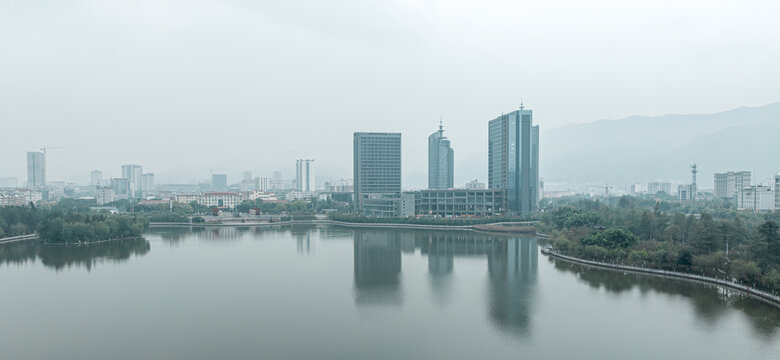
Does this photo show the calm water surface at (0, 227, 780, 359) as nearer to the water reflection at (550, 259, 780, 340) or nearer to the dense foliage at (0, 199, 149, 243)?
the water reflection at (550, 259, 780, 340)

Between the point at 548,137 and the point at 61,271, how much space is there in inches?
7436

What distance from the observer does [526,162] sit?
28.9m

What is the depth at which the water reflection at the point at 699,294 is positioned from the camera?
8703mm

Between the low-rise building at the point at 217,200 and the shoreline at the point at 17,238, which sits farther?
the low-rise building at the point at 217,200

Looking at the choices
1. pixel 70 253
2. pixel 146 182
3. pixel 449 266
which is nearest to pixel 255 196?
pixel 70 253

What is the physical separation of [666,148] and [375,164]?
397ft

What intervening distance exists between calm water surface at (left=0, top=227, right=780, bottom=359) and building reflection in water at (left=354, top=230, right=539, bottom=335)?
0.23ft

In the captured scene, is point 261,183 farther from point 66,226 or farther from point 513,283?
point 513,283

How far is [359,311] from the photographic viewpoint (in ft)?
31.5

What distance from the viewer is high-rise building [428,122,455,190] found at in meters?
47.6

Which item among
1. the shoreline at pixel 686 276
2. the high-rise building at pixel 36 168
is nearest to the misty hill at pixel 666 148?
the shoreline at pixel 686 276

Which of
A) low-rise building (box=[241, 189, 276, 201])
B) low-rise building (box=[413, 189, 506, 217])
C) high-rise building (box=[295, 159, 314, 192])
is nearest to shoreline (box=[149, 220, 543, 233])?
low-rise building (box=[413, 189, 506, 217])

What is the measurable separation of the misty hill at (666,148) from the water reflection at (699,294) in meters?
99.7

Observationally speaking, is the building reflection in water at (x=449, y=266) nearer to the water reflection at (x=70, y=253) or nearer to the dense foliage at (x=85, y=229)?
the water reflection at (x=70, y=253)
